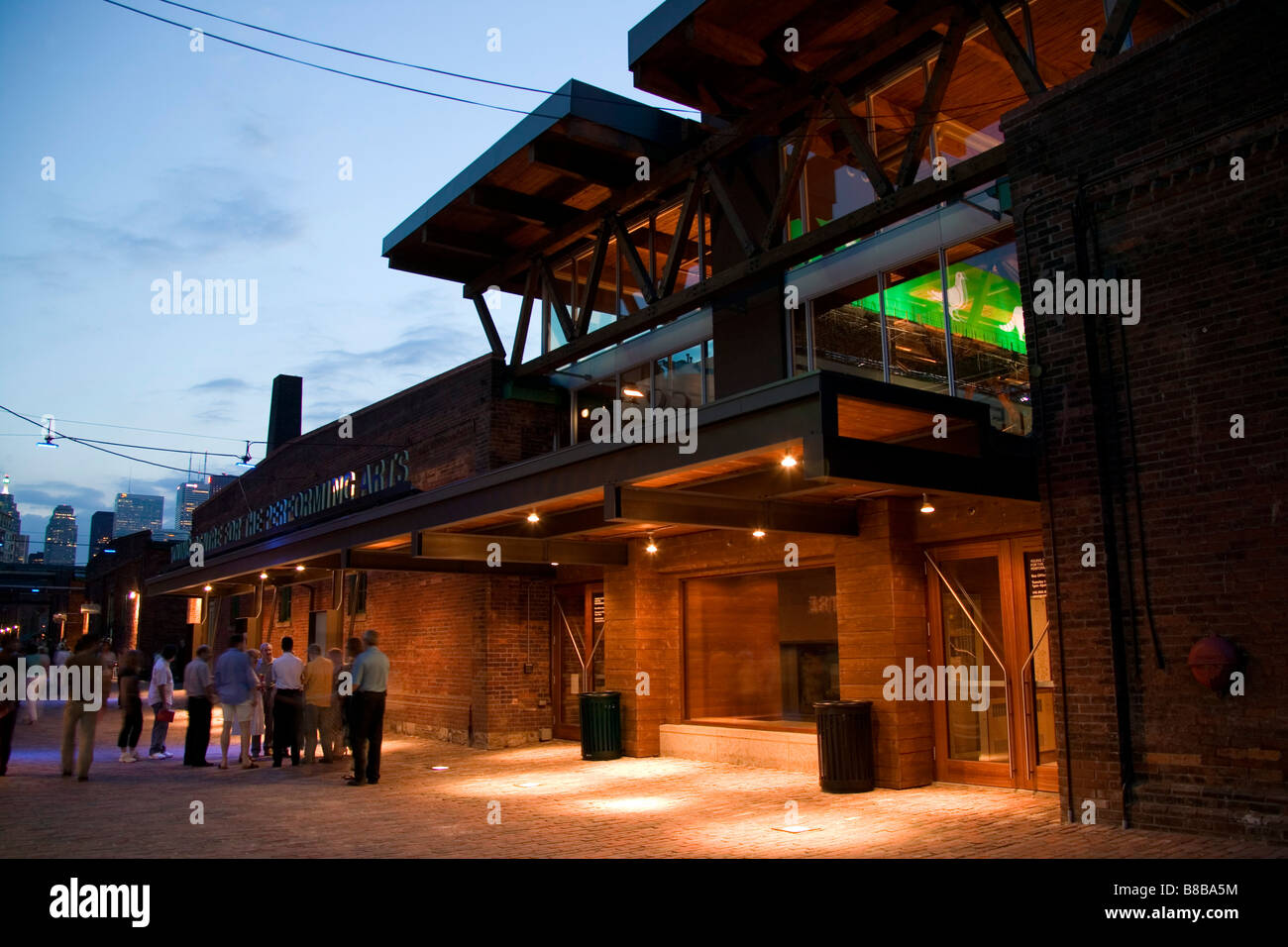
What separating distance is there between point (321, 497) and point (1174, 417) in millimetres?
19390

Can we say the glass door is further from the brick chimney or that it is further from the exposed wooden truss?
the brick chimney

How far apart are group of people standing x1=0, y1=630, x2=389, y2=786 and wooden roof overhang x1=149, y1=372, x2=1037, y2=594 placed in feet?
6.69

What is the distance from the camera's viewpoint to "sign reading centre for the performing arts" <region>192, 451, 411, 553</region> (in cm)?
1998

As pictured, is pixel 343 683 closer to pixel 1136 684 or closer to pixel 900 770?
pixel 900 770

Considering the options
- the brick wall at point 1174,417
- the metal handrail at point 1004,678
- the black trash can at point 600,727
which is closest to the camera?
the brick wall at point 1174,417

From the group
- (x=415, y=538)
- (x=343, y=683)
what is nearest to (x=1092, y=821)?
(x=415, y=538)

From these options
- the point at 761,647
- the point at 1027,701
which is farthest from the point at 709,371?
the point at 1027,701

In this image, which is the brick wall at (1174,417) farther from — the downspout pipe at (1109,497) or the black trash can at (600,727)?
the black trash can at (600,727)

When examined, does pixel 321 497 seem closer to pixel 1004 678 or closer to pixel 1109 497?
pixel 1004 678

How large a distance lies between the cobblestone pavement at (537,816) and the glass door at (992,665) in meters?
0.39

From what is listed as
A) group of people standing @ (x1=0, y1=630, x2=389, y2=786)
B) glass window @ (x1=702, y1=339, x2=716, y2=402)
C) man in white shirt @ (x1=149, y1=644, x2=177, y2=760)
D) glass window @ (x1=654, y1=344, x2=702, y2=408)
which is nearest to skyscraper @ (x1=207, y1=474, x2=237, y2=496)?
man in white shirt @ (x1=149, y1=644, x2=177, y2=760)

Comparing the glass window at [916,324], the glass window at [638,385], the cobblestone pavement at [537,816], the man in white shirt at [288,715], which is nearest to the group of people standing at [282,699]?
the man in white shirt at [288,715]

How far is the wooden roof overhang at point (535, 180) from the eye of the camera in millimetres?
13844
